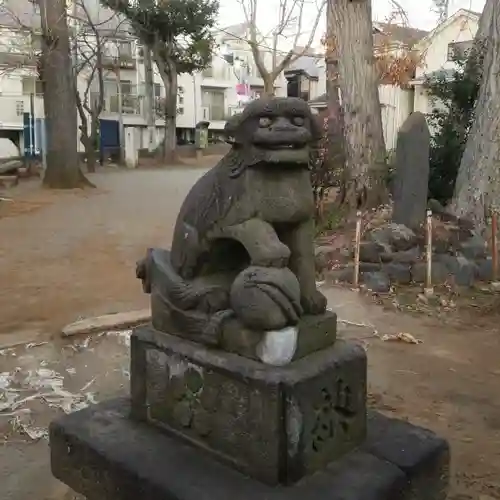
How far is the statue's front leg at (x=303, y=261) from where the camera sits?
234 cm

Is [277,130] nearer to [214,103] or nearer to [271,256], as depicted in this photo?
[271,256]

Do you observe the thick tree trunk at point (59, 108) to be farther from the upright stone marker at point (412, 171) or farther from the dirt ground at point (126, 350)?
the upright stone marker at point (412, 171)

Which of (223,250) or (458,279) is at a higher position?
(223,250)

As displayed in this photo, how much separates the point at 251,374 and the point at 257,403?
100 mm

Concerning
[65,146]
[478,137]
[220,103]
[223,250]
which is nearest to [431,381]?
[223,250]

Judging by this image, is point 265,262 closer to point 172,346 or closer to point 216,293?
point 216,293

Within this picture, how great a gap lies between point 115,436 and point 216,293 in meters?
0.73

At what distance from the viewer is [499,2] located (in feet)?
25.7

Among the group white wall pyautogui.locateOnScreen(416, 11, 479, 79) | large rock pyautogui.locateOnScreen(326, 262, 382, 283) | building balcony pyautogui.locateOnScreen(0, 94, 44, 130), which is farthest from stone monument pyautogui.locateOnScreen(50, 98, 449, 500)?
building balcony pyautogui.locateOnScreen(0, 94, 44, 130)

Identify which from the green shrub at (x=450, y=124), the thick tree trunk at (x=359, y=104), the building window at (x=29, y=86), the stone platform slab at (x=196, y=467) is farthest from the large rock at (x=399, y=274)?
the building window at (x=29, y=86)

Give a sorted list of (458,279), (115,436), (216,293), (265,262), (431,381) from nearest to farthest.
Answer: (265,262) < (216,293) < (115,436) < (431,381) < (458,279)

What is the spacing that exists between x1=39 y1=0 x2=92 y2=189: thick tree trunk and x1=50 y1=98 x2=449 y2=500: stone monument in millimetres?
14135

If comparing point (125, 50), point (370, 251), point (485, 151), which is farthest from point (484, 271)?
point (125, 50)

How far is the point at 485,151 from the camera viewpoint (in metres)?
8.12
